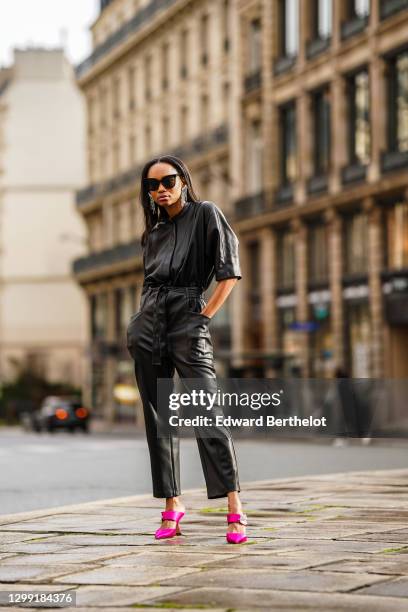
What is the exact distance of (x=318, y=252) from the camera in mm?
47344

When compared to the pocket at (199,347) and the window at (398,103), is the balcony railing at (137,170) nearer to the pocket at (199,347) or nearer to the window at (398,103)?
the window at (398,103)

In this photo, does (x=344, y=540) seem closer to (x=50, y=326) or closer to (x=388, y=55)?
(x=388, y=55)

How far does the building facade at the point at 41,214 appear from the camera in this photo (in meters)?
94.1

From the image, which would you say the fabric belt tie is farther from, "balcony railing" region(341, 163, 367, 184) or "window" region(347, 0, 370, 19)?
"window" region(347, 0, 370, 19)

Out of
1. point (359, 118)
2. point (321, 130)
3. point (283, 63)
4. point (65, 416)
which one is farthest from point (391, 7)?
point (65, 416)

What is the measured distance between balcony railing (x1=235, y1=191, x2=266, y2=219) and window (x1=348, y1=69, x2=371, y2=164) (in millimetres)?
6459

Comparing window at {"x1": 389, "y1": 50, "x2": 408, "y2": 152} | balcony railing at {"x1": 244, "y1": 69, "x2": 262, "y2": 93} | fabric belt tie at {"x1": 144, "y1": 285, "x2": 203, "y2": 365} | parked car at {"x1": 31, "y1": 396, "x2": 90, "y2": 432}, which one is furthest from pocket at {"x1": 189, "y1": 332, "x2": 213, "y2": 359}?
parked car at {"x1": 31, "y1": 396, "x2": 90, "y2": 432}

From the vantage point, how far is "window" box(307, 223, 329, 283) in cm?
4678

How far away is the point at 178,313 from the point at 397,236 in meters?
34.2

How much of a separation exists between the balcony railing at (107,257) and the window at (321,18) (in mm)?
18027

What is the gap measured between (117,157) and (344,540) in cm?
6537

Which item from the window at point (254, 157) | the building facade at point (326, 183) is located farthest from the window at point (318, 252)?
the window at point (254, 157)

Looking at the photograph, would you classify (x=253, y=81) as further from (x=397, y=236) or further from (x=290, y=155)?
(x=397, y=236)

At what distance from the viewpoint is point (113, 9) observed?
2874 inches
